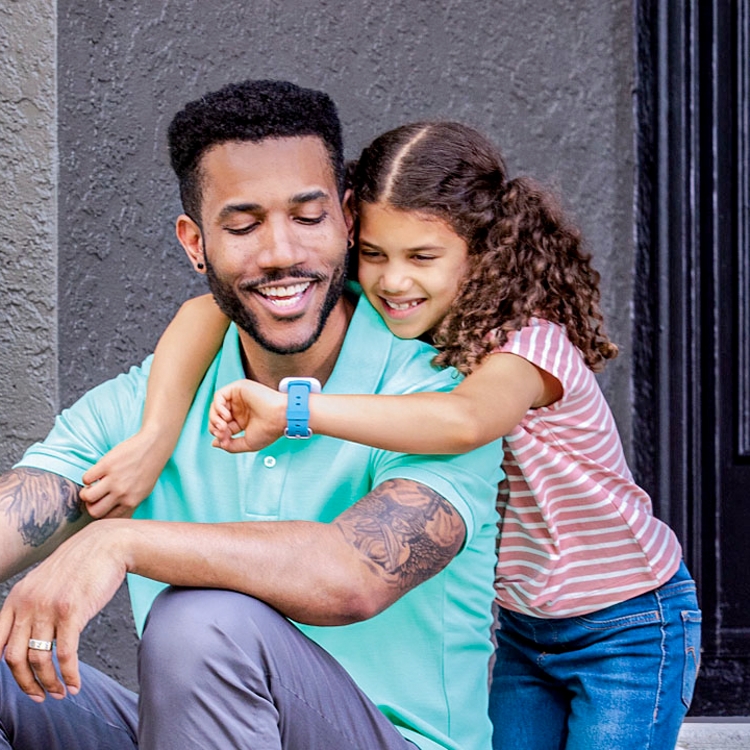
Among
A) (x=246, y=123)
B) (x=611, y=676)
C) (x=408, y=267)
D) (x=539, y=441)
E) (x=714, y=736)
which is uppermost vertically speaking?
(x=246, y=123)

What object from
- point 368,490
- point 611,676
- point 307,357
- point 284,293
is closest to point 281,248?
point 284,293

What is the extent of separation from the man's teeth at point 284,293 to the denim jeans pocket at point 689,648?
109 cm

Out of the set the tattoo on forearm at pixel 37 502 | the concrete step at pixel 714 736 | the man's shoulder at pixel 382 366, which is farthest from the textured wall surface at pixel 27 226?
the concrete step at pixel 714 736

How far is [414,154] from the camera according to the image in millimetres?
2490

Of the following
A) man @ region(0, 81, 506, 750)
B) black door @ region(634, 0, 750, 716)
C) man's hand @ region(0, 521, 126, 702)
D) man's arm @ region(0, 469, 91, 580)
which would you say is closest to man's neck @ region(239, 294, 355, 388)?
man @ region(0, 81, 506, 750)

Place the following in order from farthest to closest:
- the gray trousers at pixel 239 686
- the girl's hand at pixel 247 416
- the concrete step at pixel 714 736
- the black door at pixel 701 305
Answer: the black door at pixel 701 305 < the concrete step at pixel 714 736 < the girl's hand at pixel 247 416 < the gray trousers at pixel 239 686

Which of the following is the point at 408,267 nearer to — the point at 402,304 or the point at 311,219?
the point at 402,304

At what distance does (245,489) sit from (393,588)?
432mm

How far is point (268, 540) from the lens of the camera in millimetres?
1799

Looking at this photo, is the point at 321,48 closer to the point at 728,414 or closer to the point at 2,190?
the point at 2,190

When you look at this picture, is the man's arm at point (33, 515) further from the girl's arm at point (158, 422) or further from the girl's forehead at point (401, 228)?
the girl's forehead at point (401, 228)

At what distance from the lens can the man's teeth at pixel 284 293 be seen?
226 cm

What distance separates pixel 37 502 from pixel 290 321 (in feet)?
1.99

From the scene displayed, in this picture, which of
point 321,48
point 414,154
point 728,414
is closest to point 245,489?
point 414,154
